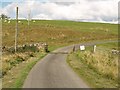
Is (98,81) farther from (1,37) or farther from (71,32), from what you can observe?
(71,32)

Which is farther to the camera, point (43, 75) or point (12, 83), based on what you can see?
point (43, 75)

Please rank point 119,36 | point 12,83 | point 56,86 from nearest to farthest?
point 56,86, point 12,83, point 119,36

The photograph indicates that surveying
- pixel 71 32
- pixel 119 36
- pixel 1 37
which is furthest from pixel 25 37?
pixel 119 36

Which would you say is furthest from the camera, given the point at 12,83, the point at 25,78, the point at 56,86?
the point at 25,78

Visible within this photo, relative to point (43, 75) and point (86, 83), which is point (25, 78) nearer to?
point (43, 75)

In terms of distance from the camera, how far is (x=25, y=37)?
8031 centimetres

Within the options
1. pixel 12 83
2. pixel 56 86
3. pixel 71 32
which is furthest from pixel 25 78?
pixel 71 32

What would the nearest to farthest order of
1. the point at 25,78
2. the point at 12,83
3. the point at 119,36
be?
1. the point at 12,83
2. the point at 25,78
3. the point at 119,36

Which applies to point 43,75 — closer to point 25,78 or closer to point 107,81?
point 25,78

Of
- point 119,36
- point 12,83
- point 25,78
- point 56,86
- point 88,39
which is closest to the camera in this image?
point 56,86

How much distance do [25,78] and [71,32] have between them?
67.9 meters

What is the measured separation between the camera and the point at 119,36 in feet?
283

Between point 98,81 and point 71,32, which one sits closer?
point 98,81

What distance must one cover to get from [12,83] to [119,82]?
7.22m
